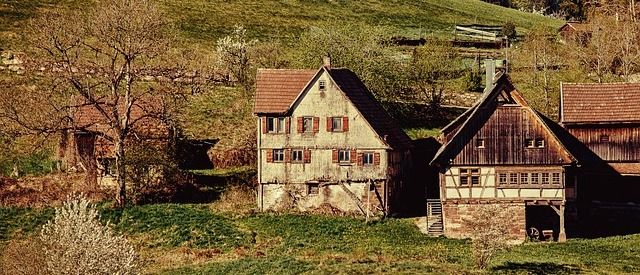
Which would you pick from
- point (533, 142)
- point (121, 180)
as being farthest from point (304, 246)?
point (533, 142)

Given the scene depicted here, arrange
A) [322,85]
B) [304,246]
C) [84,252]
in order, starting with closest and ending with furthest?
[84,252] → [304,246] → [322,85]

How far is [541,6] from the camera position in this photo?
162125 millimetres

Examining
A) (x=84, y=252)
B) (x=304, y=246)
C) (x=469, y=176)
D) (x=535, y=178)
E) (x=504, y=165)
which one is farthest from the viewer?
(x=469, y=176)

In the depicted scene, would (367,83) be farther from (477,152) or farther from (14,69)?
(14,69)

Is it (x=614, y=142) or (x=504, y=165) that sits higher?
(x=614, y=142)

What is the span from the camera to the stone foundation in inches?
2078

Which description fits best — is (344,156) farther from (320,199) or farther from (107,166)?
(107,166)

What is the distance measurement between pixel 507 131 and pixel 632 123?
30.4 ft

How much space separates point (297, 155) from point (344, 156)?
285cm

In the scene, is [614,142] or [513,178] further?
[614,142]

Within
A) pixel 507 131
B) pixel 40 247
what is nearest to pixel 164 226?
pixel 40 247

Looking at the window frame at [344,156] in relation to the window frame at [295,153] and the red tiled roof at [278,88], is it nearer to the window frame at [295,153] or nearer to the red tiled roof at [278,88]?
the window frame at [295,153]

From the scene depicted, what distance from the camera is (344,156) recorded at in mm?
53344

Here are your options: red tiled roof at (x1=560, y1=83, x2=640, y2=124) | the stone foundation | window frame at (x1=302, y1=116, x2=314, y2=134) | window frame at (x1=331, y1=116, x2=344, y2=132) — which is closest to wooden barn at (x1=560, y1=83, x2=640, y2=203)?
red tiled roof at (x1=560, y1=83, x2=640, y2=124)
